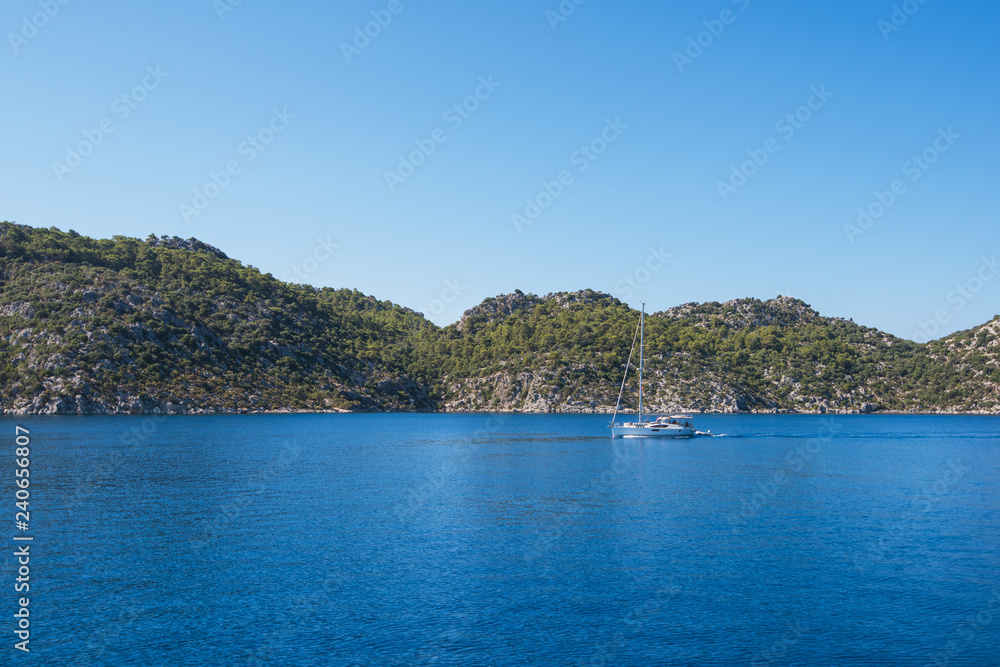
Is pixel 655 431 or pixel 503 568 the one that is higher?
pixel 655 431

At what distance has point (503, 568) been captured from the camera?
39.8 metres

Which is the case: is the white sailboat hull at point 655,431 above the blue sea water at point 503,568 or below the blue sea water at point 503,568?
above

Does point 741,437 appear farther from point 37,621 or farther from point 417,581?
point 37,621

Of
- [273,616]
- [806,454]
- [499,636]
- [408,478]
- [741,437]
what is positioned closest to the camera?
[499,636]

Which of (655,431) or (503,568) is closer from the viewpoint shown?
(503,568)

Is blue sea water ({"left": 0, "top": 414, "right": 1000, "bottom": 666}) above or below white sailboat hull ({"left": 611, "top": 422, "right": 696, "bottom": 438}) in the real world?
below

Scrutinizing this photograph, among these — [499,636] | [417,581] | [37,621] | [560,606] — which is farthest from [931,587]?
[37,621]

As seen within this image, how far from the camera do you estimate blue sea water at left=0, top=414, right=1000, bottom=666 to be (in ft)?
94.1

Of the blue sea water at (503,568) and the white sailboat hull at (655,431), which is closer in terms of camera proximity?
the blue sea water at (503,568)

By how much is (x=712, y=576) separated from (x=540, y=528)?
1547 centimetres

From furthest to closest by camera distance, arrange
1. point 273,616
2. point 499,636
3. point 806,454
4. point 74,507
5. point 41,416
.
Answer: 1. point 41,416
2. point 806,454
3. point 74,507
4. point 273,616
5. point 499,636

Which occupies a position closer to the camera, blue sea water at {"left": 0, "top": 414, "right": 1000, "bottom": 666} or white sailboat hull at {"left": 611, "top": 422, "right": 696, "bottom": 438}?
blue sea water at {"left": 0, "top": 414, "right": 1000, "bottom": 666}

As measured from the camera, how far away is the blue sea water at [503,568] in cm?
2869

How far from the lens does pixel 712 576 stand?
38.3 metres
